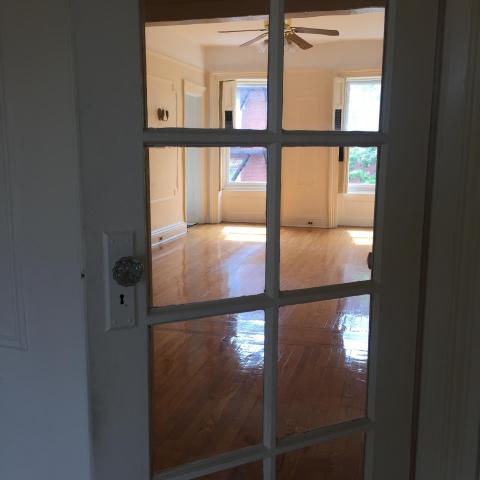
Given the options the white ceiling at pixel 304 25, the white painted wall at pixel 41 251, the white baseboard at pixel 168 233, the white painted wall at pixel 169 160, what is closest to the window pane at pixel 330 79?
the white ceiling at pixel 304 25

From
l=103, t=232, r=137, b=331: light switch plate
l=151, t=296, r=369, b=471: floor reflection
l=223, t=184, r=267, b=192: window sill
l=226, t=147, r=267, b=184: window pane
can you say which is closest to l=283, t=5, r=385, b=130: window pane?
l=226, t=147, r=267, b=184: window pane

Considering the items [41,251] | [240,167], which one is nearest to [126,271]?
[41,251]

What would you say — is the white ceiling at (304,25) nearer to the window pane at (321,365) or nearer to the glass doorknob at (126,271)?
the window pane at (321,365)

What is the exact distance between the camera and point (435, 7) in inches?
44.3

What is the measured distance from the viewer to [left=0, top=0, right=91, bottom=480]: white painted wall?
136 centimetres

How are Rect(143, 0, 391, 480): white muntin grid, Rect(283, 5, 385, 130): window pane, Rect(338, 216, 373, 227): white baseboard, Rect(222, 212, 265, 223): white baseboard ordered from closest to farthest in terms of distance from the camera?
1. Rect(143, 0, 391, 480): white muntin grid
2. Rect(283, 5, 385, 130): window pane
3. Rect(338, 216, 373, 227): white baseboard
4. Rect(222, 212, 265, 223): white baseboard

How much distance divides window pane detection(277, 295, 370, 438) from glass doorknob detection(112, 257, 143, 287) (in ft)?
4.02

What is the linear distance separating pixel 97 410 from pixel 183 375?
2.05 meters

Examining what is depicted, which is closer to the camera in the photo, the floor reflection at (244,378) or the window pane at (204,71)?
the floor reflection at (244,378)

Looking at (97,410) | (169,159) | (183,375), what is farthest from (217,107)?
(97,410)

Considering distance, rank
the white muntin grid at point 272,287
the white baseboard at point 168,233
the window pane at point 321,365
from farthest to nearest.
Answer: the white baseboard at point 168,233
the window pane at point 321,365
the white muntin grid at point 272,287

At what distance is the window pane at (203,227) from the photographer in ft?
14.9

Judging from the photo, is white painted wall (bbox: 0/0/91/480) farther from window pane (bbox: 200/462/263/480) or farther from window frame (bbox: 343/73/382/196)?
window frame (bbox: 343/73/382/196)

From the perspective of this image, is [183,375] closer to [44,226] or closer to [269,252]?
[44,226]
